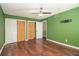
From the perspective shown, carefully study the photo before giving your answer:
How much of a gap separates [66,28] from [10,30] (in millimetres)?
3672

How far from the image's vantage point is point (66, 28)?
4.68 m

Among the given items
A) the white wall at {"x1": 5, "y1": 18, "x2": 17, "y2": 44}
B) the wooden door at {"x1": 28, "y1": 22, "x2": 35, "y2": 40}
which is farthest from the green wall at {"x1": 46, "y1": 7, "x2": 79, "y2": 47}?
the white wall at {"x1": 5, "y1": 18, "x2": 17, "y2": 44}

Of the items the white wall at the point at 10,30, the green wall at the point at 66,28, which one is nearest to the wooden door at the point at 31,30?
the white wall at the point at 10,30

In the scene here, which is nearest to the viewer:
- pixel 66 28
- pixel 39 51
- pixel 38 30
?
pixel 39 51

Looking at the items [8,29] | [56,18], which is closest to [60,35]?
[56,18]

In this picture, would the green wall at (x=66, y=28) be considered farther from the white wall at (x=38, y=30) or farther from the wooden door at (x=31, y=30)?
the wooden door at (x=31, y=30)

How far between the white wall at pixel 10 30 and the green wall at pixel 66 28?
2726 mm

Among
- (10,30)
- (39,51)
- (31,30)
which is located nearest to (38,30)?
(31,30)

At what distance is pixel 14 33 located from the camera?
5.85m

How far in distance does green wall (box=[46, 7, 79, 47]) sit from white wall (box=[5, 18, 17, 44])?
107 inches

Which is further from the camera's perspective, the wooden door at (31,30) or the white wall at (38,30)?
the white wall at (38,30)

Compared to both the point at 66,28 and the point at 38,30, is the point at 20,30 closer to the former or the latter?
the point at 38,30

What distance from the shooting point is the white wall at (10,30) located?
213 inches

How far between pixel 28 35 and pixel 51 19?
7.80 ft
